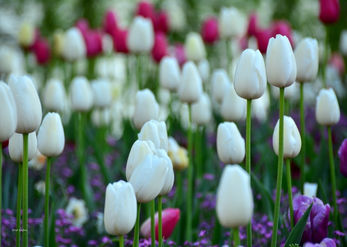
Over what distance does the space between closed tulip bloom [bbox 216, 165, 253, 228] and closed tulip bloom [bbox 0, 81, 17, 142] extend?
0.52m

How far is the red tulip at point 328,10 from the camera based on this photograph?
115 inches

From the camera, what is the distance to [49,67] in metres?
4.91

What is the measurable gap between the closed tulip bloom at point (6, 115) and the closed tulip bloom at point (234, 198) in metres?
0.52

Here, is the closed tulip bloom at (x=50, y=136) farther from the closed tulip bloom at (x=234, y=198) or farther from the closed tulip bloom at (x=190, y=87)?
the closed tulip bloom at (x=190, y=87)

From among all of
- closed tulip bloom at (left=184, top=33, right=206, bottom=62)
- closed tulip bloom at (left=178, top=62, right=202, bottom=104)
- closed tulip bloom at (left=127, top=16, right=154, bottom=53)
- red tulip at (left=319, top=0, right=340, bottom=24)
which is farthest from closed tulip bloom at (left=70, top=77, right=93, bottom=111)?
red tulip at (left=319, top=0, right=340, bottom=24)

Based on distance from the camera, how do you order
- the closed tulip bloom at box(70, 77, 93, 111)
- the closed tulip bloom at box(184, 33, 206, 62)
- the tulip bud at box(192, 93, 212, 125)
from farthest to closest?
the closed tulip bloom at box(184, 33, 206, 62) < the closed tulip bloom at box(70, 77, 93, 111) < the tulip bud at box(192, 93, 212, 125)

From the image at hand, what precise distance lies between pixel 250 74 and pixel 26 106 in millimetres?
520

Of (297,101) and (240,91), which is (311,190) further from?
(297,101)

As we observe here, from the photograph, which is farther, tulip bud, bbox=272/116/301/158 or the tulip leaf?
tulip bud, bbox=272/116/301/158

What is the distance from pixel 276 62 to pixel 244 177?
1.64 ft

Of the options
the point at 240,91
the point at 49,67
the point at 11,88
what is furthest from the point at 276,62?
the point at 49,67

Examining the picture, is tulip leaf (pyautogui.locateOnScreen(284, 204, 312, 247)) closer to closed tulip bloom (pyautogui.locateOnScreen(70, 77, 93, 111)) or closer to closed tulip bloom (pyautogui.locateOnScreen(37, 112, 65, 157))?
closed tulip bloom (pyautogui.locateOnScreen(37, 112, 65, 157))

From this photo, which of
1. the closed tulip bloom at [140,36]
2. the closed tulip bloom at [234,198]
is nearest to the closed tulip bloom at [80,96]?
the closed tulip bloom at [140,36]

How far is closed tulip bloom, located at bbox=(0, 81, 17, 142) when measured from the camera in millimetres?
1269
